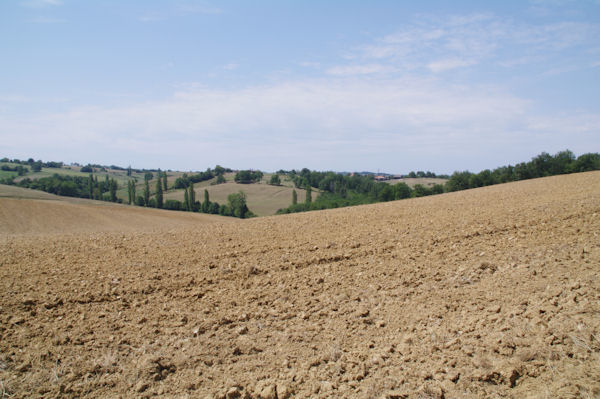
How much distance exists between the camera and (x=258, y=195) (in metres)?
99.5

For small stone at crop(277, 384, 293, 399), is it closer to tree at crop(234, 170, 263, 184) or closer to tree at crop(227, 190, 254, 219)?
tree at crop(227, 190, 254, 219)

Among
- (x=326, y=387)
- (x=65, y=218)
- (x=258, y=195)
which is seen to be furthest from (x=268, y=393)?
(x=258, y=195)

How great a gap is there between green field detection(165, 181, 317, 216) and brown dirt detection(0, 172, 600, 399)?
71.9m

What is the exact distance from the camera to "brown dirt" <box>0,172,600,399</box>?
3.89 metres

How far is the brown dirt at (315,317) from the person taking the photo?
12.8 feet

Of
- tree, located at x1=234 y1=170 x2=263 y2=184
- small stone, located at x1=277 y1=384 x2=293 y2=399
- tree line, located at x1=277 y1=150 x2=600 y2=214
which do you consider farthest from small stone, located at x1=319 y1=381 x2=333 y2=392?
tree, located at x1=234 y1=170 x2=263 y2=184

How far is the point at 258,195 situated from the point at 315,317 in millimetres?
94752

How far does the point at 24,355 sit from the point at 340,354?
4014mm

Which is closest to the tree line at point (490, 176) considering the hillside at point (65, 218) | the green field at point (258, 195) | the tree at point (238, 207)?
the green field at point (258, 195)

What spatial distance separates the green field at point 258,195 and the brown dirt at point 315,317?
71901 millimetres

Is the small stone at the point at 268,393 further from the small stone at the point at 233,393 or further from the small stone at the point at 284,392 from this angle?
the small stone at the point at 233,393

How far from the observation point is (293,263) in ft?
26.8

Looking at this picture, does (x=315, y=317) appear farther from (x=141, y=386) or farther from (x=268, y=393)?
(x=141, y=386)

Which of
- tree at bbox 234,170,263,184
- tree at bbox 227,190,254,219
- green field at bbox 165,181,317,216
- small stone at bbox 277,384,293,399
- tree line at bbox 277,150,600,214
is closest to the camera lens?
small stone at bbox 277,384,293,399
